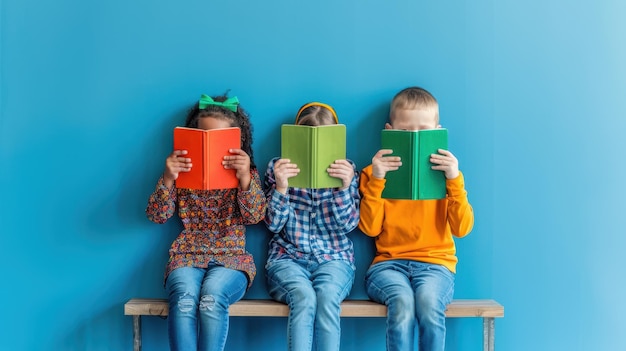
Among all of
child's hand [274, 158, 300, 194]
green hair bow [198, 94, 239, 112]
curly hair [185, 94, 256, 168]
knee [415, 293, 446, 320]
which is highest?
green hair bow [198, 94, 239, 112]

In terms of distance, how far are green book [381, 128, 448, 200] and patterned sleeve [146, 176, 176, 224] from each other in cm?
73

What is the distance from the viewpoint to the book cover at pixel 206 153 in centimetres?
226

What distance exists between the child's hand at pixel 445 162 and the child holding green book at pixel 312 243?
27 cm

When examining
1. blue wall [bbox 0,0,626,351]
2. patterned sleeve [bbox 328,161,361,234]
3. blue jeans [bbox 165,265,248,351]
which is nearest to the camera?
blue jeans [bbox 165,265,248,351]

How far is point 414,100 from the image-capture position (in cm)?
240

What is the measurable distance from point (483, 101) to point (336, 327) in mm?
962

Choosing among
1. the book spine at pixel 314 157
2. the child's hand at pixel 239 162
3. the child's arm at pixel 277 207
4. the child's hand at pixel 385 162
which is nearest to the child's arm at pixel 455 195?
the child's hand at pixel 385 162

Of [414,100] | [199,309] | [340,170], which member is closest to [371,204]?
[340,170]

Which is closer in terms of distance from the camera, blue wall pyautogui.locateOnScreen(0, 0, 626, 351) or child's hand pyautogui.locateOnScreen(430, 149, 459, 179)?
child's hand pyautogui.locateOnScreen(430, 149, 459, 179)

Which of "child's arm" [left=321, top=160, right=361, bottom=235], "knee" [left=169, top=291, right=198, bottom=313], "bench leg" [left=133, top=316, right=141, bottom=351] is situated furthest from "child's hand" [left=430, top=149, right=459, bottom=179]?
"bench leg" [left=133, top=316, right=141, bottom=351]

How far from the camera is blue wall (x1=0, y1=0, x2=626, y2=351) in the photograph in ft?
8.25

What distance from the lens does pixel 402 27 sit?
252 cm

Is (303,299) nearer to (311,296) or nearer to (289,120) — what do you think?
(311,296)

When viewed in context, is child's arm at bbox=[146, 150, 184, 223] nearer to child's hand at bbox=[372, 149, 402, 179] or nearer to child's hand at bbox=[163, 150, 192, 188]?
child's hand at bbox=[163, 150, 192, 188]
